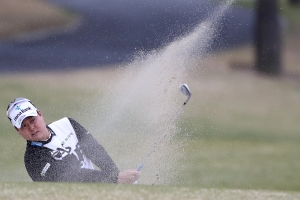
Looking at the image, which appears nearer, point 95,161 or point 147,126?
point 95,161

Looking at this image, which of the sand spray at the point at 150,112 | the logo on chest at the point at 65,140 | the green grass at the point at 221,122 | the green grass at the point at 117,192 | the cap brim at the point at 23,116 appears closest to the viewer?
the green grass at the point at 117,192

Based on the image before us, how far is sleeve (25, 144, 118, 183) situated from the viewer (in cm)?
436

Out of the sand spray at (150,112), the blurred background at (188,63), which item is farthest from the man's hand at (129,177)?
the blurred background at (188,63)

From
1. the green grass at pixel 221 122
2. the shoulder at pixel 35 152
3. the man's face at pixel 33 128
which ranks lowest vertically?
the green grass at pixel 221 122

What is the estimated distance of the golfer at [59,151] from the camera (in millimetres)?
4332

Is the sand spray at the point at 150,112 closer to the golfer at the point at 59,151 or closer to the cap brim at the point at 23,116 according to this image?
the golfer at the point at 59,151

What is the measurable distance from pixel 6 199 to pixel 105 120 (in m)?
2.36

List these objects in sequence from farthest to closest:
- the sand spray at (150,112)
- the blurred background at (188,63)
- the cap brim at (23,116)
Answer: the blurred background at (188,63) → the sand spray at (150,112) → the cap brim at (23,116)

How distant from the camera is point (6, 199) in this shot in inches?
155

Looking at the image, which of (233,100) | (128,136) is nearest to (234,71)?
(233,100)

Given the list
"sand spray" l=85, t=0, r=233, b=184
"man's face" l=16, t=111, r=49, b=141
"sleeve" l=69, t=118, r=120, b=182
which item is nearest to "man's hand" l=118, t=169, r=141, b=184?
"sleeve" l=69, t=118, r=120, b=182

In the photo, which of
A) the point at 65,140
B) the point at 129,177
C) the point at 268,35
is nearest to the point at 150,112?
the point at 65,140

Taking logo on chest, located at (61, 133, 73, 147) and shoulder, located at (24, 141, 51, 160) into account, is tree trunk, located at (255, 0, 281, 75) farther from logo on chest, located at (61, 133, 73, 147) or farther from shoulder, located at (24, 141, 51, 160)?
shoulder, located at (24, 141, 51, 160)

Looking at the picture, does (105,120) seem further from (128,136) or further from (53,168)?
(53,168)
